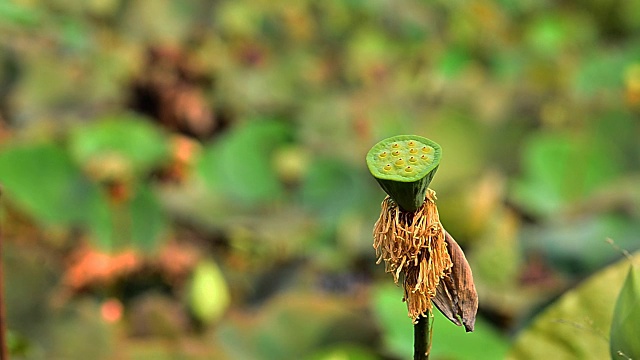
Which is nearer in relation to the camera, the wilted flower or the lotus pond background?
the wilted flower

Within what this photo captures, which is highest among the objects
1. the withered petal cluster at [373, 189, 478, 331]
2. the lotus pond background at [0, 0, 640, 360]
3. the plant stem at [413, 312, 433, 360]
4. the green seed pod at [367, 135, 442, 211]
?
the green seed pod at [367, 135, 442, 211]

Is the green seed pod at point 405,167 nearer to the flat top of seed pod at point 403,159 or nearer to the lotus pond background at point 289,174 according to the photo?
the flat top of seed pod at point 403,159

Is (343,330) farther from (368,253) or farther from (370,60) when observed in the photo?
(370,60)

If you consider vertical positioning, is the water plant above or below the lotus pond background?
above

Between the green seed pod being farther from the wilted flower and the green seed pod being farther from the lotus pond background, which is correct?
the lotus pond background

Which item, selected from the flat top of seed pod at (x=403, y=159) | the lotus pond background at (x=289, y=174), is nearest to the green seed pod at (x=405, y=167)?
the flat top of seed pod at (x=403, y=159)

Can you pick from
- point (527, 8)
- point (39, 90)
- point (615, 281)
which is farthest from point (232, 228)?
point (527, 8)

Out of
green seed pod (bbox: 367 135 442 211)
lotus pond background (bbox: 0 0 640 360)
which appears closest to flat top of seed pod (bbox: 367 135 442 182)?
green seed pod (bbox: 367 135 442 211)

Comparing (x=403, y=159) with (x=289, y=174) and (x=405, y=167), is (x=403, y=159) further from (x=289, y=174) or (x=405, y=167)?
(x=289, y=174)

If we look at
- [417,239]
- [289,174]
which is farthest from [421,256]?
[289,174]
